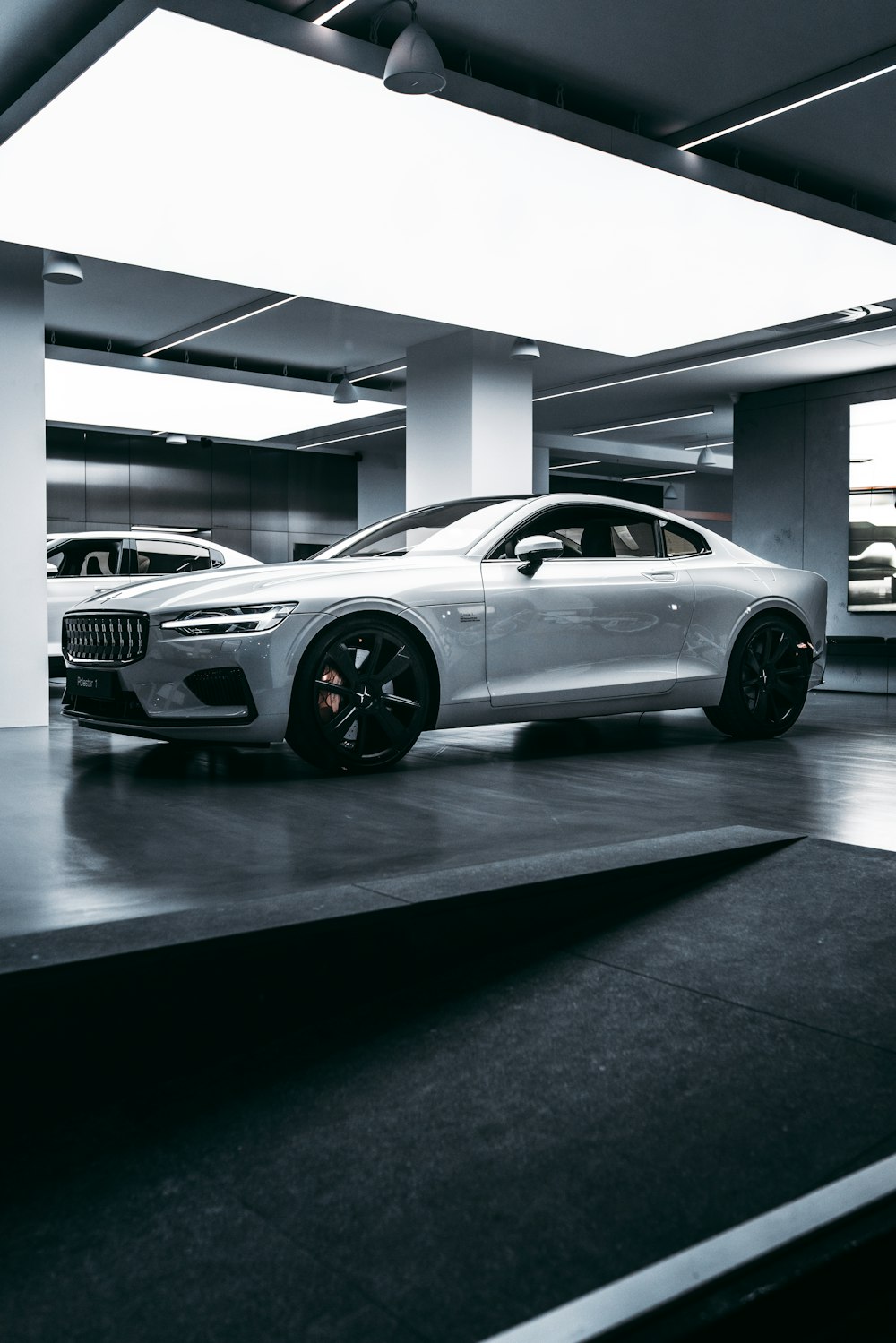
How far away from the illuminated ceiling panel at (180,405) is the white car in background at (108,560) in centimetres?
251

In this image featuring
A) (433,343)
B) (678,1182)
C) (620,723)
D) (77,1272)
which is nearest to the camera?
(77,1272)

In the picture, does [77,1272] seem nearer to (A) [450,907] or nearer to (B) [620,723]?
(A) [450,907]

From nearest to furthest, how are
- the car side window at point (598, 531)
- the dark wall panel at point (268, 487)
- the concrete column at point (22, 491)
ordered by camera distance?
the car side window at point (598, 531)
the concrete column at point (22, 491)
the dark wall panel at point (268, 487)

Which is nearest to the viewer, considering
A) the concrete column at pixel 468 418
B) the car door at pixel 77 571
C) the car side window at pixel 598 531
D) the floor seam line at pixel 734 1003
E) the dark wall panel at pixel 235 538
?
the floor seam line at pixel 734 1003

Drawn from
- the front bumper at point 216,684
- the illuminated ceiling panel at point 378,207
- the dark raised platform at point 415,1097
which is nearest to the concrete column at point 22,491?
Result: the illuminated ceiling panel at point 378,207

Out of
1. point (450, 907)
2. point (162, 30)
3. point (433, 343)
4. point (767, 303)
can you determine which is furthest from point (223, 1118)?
point (433, 343)

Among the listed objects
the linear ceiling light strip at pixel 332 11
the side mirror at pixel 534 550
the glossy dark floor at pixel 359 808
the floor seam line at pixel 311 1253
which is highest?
the linear ceiling light strip at pixel 332 11

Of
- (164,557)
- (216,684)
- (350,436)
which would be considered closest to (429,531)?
(216,684)

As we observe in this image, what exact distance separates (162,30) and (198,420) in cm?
1101

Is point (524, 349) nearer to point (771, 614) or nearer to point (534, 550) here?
point (771, 614)

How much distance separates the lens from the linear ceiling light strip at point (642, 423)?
52.6 feet

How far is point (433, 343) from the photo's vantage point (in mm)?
11805

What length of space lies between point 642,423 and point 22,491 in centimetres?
1090

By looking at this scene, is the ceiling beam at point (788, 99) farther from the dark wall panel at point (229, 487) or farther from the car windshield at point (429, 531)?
the dark wall panel at point (229, 487)
